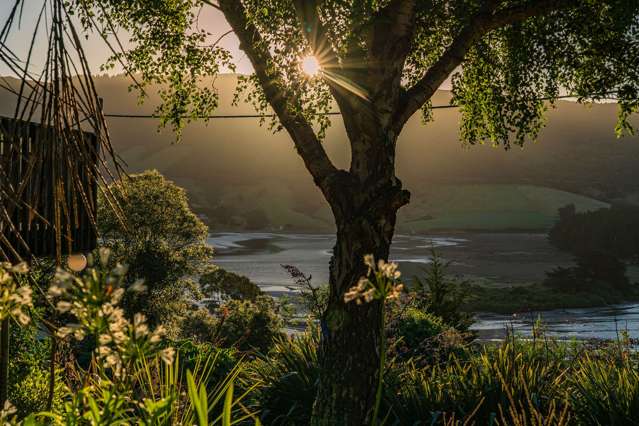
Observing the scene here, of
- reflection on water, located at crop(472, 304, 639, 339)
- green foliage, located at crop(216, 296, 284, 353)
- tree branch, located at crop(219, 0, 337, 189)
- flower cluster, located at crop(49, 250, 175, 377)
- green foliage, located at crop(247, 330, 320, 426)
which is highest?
tree branch, located at crop(219, 0, 337, 189)

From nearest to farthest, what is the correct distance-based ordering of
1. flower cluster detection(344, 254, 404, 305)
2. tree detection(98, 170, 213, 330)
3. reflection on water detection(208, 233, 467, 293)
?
1. flower cluster detection(344, 254, 404, 305)
2. tree detection(98, 170, 213, 330)
3. reflection on water detection(208, 233, 467, 293)

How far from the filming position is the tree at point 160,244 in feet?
96.2

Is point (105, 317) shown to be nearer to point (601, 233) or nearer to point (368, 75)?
point (368, 75)

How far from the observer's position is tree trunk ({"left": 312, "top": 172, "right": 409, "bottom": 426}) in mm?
7270

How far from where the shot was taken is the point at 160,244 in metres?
30.2

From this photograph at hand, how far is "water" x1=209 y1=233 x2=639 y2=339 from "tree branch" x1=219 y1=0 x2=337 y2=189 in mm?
44435

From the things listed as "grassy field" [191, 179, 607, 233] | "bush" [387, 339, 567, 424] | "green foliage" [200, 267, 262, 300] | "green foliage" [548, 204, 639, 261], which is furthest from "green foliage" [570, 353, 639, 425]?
"grassy field" [191, 179, 607, 233]

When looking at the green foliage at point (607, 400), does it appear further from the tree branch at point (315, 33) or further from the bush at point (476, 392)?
the tree branch at point (315, 33)

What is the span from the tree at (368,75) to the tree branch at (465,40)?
0.05 feet

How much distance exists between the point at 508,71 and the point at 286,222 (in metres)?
142

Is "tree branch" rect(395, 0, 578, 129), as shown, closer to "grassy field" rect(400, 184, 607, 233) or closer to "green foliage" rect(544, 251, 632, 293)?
"green foliage" rect(544, 251, 632, 293)

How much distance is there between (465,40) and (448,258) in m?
104

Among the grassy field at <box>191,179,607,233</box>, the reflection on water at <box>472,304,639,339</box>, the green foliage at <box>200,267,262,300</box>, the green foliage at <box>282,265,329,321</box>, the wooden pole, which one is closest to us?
the wooden pole

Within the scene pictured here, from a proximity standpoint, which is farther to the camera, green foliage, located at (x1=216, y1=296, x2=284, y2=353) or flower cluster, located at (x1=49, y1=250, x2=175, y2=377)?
green foliage, located at (x1=216, y1=296, x2=284, y2=353)
